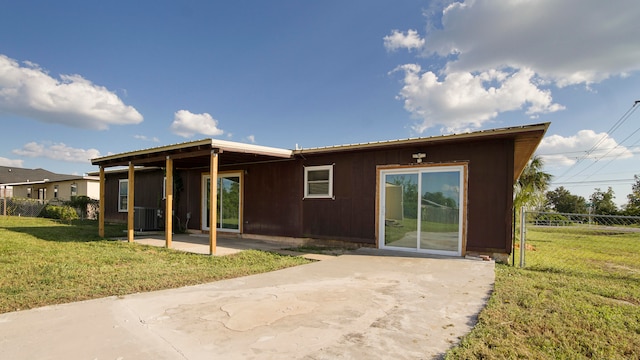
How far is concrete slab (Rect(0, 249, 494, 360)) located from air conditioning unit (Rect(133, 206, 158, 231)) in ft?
29.1

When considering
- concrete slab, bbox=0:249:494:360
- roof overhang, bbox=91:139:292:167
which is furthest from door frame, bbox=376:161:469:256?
roof overhang, bbox=91:139:292:167

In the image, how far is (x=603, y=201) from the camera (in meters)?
41.2

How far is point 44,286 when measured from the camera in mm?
4477

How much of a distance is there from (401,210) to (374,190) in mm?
844

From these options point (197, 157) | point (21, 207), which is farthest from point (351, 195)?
point (21, 207)

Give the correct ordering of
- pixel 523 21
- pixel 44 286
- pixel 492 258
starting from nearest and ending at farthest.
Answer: pixel 44 286 < pixel 492 258 < pixel 523 21

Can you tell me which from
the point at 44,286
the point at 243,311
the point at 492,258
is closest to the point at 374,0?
the point at 492,258

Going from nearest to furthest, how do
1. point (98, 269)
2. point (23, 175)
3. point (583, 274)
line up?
point (98, 269) < point (583, 274) < point (23, 175)

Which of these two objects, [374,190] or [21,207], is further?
[21,207]

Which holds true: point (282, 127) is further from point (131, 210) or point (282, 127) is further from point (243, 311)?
point (243, 311)

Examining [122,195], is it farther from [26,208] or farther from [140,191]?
[26,208]

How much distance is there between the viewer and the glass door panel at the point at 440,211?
284 inches

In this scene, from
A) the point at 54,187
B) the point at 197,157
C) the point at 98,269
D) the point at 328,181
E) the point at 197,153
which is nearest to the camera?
the point at 98,269

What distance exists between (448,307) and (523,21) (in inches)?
319
